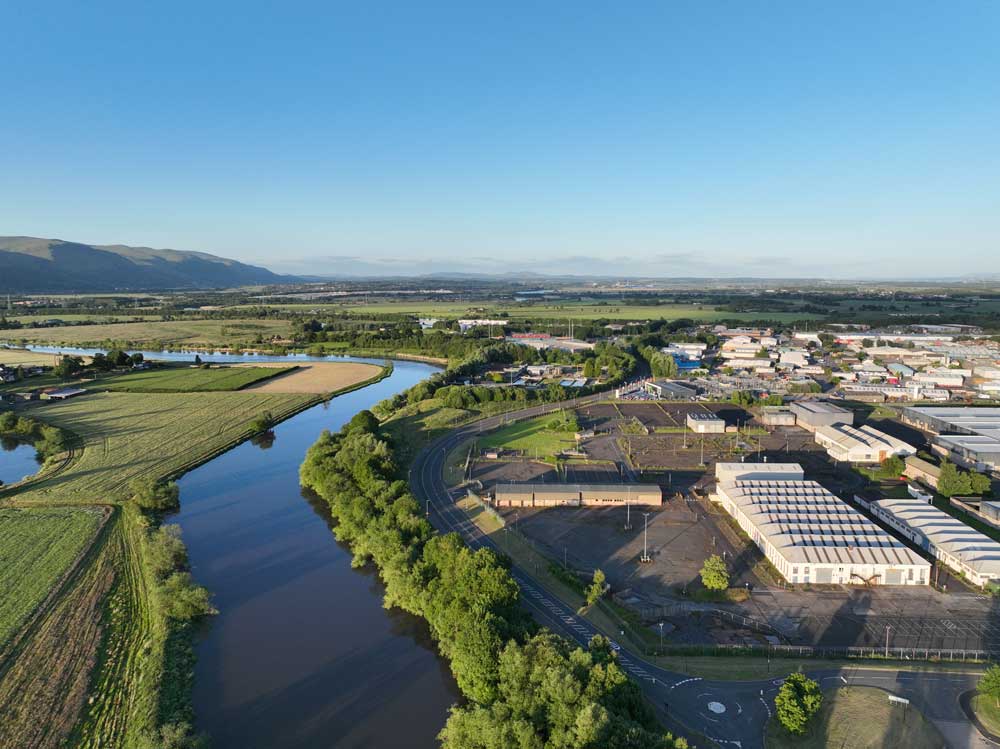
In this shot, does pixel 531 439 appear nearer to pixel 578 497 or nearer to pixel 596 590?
pixel 578 497

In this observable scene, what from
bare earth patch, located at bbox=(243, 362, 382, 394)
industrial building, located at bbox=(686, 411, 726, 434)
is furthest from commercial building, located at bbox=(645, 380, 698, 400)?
bare earth patch, located at bbox=(243, 362, 382, 394)

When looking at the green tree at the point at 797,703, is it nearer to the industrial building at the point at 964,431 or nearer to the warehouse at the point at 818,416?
the industrial building at the point at 964,431

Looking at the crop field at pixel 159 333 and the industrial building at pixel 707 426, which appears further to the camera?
the crop field at pixel 159 333

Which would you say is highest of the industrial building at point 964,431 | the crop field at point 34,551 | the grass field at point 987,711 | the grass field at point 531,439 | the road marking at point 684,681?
the industrial building at point 964,431

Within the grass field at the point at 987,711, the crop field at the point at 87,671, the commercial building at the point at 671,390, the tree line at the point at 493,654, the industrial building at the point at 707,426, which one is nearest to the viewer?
the tree line at the point at 493,654

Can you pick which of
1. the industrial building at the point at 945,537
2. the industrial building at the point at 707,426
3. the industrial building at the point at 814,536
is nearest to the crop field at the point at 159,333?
the industrial building at the point at 707,426

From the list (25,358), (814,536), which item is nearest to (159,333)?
(25,358)
